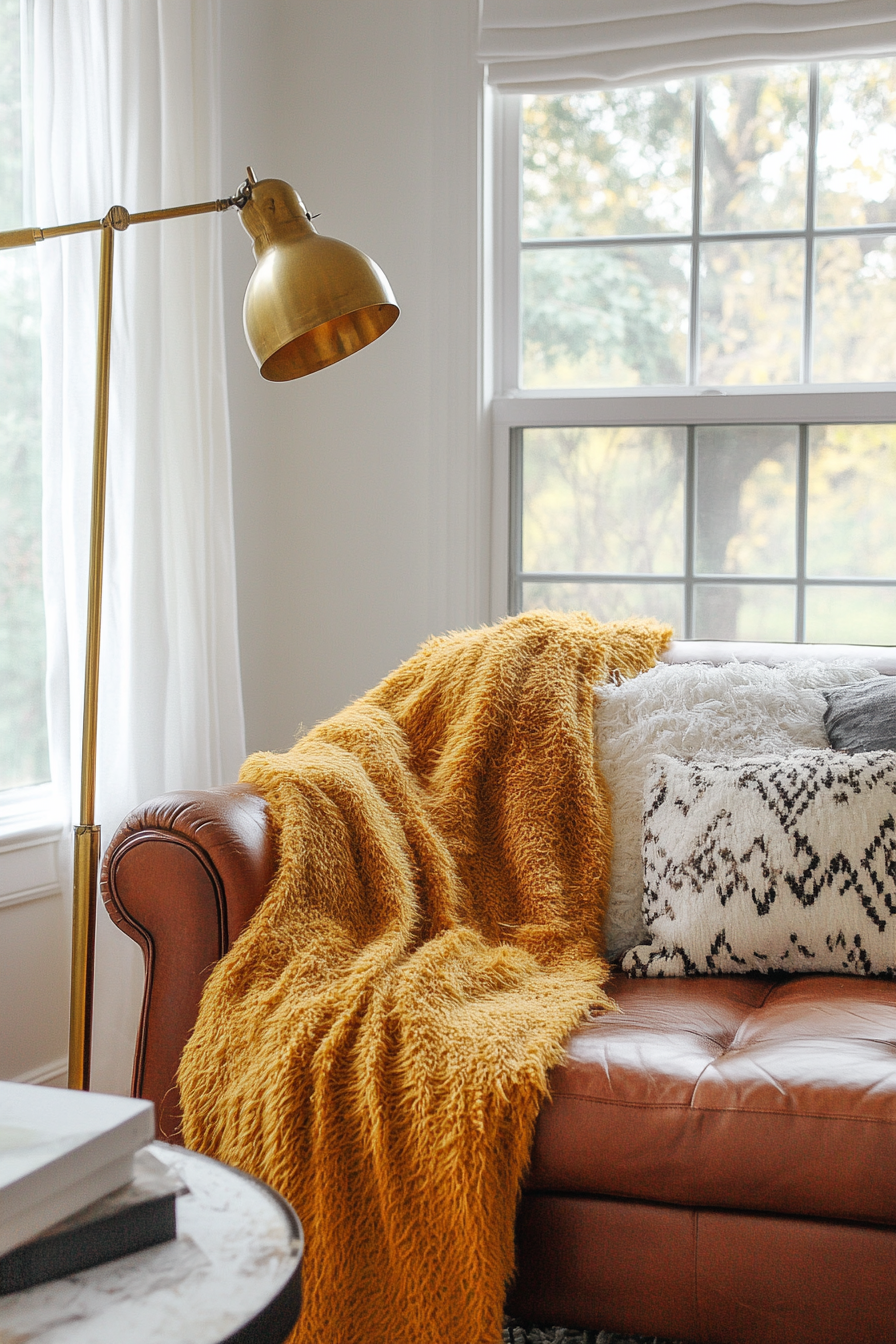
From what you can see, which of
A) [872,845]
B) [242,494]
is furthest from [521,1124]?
[242,494]

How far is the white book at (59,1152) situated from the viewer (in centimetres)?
67

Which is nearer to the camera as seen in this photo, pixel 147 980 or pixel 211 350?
pixel 147 980

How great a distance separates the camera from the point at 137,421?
2.18 m

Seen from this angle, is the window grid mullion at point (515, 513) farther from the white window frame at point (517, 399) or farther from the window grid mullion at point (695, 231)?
the window grid mullion at point (695, 231)

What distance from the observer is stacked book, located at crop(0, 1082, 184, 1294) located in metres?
0.67

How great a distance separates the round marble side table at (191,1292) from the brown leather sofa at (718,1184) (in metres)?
0.58

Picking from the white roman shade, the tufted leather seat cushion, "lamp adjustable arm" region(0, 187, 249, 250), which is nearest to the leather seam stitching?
the tufted leather seat cushion

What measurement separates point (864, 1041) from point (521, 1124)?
0.42 meters

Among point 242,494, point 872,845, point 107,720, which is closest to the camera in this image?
point 872,845

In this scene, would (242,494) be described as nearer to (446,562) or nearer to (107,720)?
(446,562)

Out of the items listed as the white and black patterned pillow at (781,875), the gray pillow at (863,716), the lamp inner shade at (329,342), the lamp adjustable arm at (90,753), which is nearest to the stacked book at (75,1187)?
the lamp adjustable arm at (90,753)

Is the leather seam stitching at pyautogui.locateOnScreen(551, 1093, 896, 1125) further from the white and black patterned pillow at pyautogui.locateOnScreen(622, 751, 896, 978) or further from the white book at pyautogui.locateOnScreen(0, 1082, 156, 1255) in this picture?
the white book at pyautogui.locateOnScreen(0, 1082, 156, 1255)

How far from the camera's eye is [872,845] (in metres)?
1.62

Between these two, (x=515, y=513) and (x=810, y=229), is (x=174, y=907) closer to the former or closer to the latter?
(x=515, y=513)
